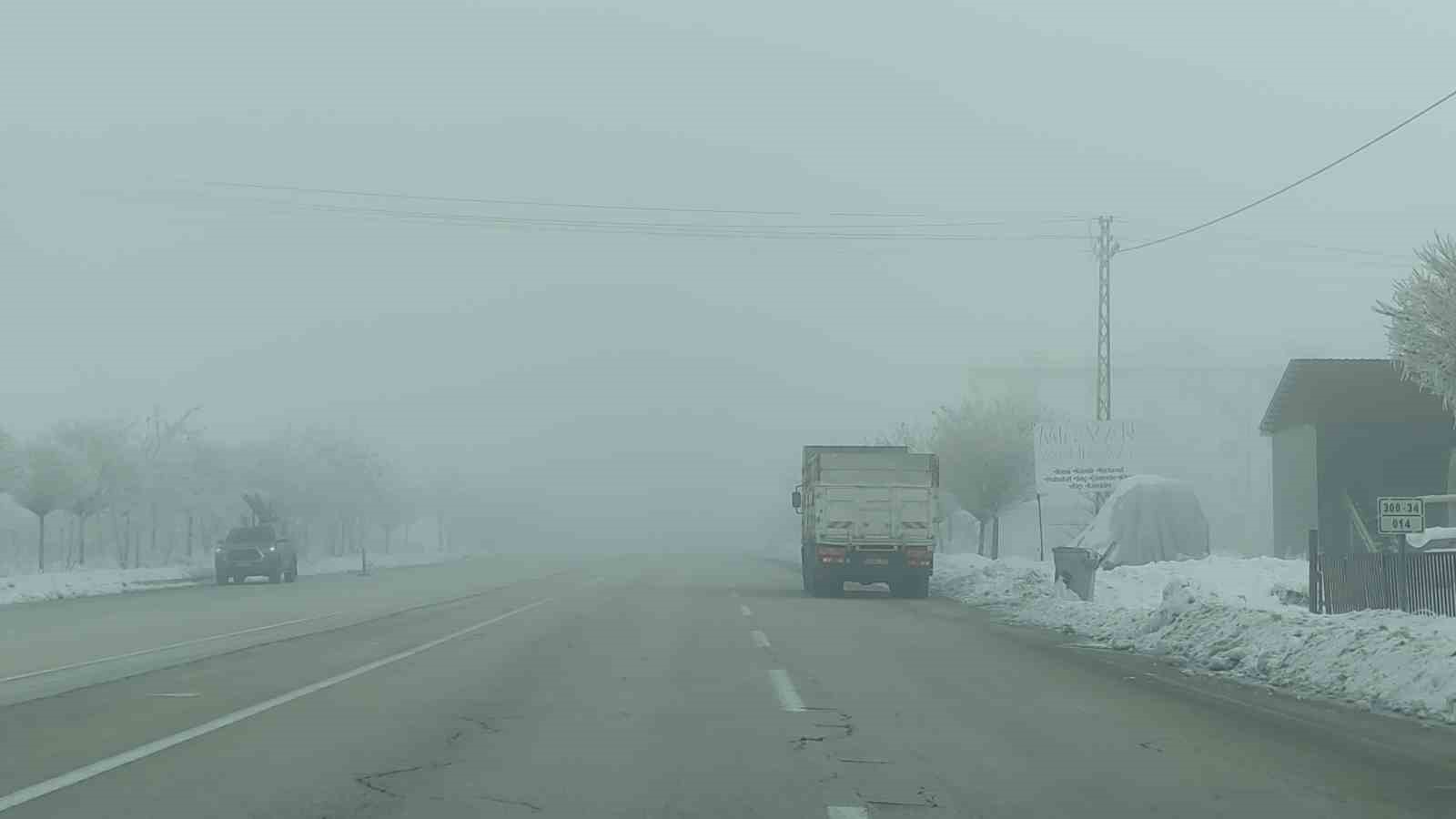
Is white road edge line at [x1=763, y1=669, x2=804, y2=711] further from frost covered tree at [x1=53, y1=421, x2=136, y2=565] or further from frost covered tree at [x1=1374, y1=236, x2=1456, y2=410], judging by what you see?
frost covered tree at [x1=53, y1=421, x2=136, y2=565]

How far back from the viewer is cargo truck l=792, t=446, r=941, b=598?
3016 cm

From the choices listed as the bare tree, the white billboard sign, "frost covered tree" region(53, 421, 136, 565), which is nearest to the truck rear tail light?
the white billboard sign

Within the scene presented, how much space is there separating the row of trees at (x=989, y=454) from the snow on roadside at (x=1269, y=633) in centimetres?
1994

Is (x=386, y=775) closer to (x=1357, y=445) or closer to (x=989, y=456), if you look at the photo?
(x=1357, y=445)

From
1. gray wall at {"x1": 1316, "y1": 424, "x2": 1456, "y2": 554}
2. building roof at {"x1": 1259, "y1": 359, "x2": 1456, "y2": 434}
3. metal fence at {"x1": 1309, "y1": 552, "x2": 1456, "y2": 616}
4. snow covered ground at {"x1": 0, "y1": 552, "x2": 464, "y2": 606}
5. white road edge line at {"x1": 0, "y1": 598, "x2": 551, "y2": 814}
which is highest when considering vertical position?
building roof at {"x1": 1259, "y1": 359, "x2": 1456, "y2": 434}

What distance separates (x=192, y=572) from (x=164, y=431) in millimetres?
19240

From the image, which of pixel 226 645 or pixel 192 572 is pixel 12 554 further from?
pixel 226 645

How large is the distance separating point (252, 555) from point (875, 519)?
22.9 m

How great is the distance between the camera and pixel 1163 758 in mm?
9062

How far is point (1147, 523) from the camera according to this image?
38.8 meters

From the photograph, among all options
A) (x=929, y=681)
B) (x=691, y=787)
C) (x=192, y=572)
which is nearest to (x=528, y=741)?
(x=691, y=787)

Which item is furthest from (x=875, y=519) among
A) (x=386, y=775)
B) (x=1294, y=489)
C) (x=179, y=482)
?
(x=179, y=482)

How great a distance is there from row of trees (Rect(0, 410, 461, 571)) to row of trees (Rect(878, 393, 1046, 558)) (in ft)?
86.2

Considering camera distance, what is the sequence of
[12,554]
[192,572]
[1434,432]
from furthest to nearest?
[12,554] < [192,572] < [1434,432]
